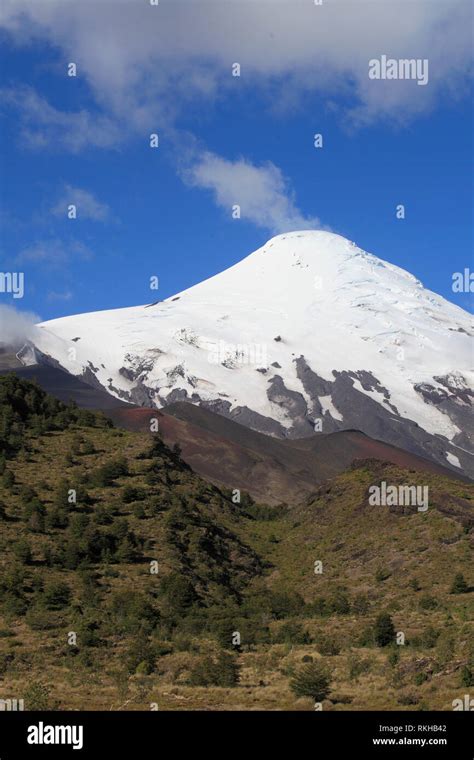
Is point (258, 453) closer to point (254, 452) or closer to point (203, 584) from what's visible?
point (254, 452)

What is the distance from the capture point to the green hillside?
1198 inches

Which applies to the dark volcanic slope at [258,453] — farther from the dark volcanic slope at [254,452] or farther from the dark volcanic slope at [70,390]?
the dark volcanic slope at [70,390]

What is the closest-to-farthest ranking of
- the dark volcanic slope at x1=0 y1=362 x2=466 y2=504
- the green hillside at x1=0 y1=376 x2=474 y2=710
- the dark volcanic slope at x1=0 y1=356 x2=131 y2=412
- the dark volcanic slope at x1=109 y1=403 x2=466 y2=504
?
the green hillside at x1=0 y1=376 x2=474 y2=710
the dark volcanic slope at x1=109 y1=403 x2=466 y2=504
the dark volcanic slope at x1=0 y1=362 x2=466 y2=504
the dark volcanic slope at x1=0 y1=356 x2=131 y2=412

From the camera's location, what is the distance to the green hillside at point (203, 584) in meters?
30.4

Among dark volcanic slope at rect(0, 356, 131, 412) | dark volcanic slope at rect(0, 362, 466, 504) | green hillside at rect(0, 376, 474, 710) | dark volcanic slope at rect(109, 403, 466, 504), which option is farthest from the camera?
dark volcanic slope at rect(0, 356, 131, 412)

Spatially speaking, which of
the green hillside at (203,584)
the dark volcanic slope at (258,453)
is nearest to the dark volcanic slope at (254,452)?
the dark volcanic slope at (258,453)

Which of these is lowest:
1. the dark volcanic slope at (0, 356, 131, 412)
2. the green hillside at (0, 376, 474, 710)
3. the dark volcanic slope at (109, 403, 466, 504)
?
the green hillside at (0, 376, 474, 710)

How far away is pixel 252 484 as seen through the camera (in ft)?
403

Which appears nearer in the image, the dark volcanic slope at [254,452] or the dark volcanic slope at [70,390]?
the dark volcanic slope at [254,452]

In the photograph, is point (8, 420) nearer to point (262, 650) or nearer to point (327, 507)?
point (327, 507)

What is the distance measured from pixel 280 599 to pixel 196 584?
199 inches

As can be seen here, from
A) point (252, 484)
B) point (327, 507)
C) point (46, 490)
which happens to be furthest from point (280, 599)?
Answer: point (252, 484)

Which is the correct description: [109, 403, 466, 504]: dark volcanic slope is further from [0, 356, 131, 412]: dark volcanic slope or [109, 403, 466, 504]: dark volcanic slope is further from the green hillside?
the green hillside

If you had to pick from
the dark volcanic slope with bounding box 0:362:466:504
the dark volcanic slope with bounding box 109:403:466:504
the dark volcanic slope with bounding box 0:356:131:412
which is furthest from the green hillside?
the dark volcanic slope with bounding box 0:356:131:412
